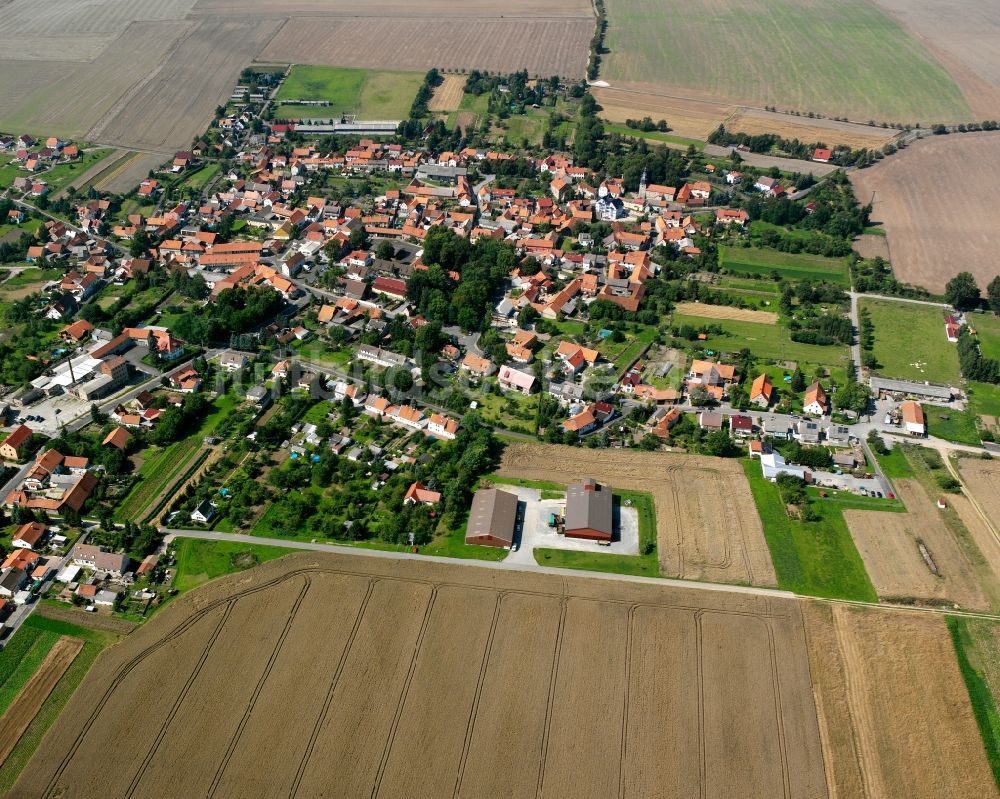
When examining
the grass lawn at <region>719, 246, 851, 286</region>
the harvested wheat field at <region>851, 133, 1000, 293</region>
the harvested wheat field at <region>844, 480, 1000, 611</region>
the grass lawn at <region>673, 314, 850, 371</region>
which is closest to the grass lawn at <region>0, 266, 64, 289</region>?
the grass lawn at <region>673, 314, 850, 371</region>

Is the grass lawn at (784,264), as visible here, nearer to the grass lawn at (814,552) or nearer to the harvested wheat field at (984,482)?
the harvested wheat field at (984,482)

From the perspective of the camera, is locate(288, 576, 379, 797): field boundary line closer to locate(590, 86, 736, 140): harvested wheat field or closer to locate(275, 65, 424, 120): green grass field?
locate(275, 65, 424, 120): green grass field

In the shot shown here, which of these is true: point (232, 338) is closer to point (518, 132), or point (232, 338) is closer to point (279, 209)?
point (279, 209)

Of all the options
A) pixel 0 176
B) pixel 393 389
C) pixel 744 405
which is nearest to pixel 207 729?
pixel 393 389

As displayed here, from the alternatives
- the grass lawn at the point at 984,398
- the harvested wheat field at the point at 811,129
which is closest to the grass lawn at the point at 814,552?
the grass lawn at the point at 984,398

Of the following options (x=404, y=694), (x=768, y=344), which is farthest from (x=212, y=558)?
(x=768, y=344)
